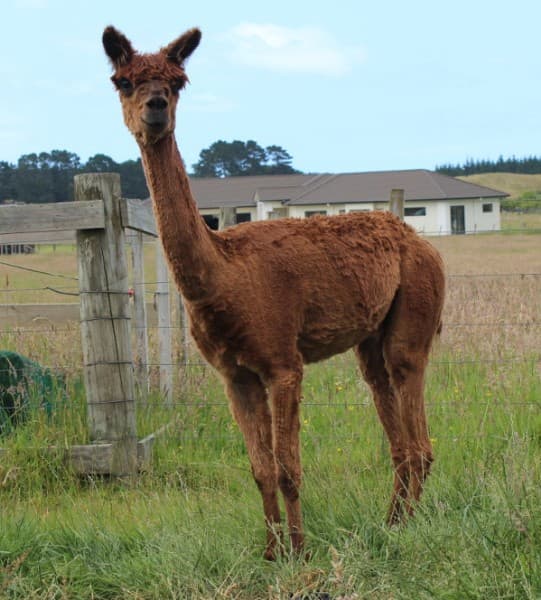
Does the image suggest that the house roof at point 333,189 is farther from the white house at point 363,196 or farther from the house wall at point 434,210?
the house wall at point 434,210

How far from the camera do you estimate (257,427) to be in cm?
465

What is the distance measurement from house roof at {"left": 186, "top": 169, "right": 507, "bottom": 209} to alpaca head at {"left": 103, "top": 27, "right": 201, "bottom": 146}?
162 ft

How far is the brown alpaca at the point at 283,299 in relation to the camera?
4.23 m

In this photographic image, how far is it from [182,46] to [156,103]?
1.79 feet

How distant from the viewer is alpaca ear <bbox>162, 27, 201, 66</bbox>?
430cm

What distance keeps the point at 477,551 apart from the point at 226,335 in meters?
1.71

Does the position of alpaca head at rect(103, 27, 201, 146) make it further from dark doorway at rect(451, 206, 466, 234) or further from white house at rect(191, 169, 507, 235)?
dark doorway at rect(451, 206, 466, 234)

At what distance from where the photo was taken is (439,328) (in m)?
5.55

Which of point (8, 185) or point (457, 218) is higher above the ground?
point (8, 185)

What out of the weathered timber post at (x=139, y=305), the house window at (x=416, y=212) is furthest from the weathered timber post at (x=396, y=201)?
the house window at (x=416, y=212)

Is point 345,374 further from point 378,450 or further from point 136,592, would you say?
point 136,592

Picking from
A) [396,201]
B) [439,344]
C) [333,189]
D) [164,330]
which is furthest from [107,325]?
[333,189]

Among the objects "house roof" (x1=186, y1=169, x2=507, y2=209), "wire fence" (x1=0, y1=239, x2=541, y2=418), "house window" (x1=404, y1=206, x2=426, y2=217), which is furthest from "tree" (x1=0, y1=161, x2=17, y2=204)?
"wire fence" (x1=0, y1=239, x2=541, y2=418)

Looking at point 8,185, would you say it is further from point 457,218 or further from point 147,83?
point 147,83
